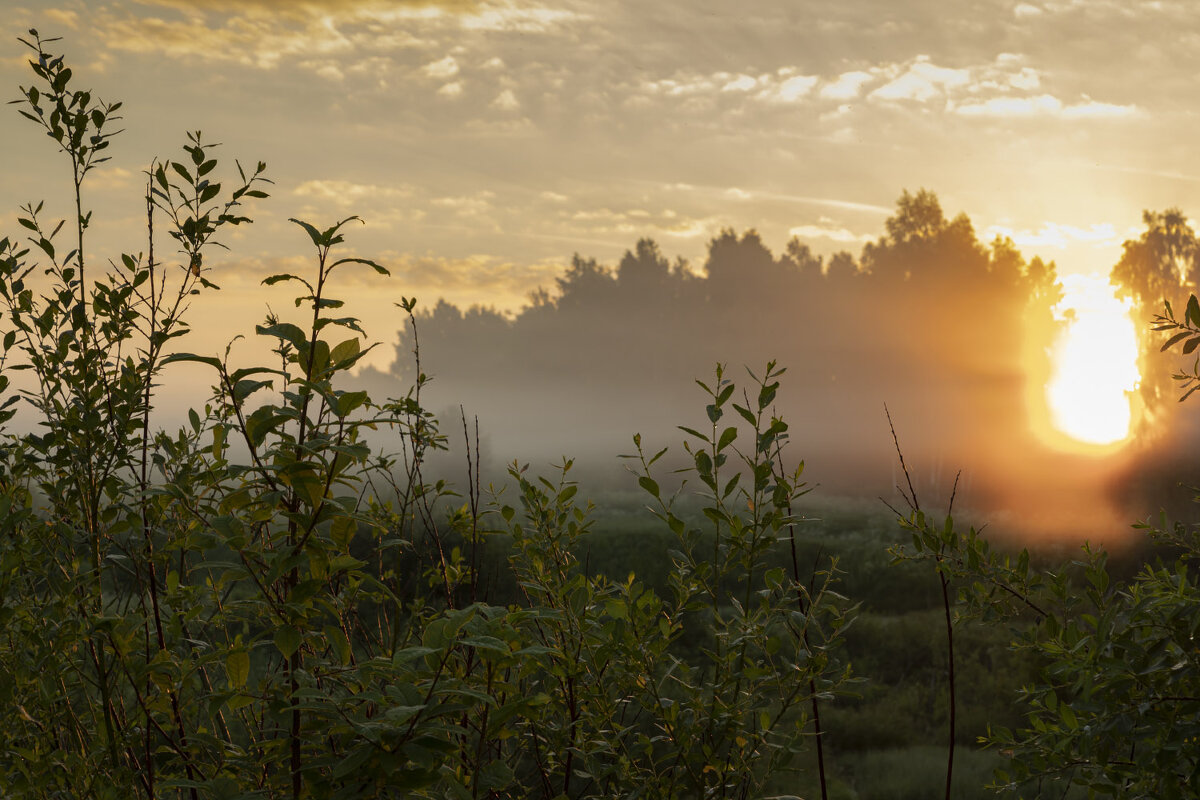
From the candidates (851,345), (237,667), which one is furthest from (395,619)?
(851,345)

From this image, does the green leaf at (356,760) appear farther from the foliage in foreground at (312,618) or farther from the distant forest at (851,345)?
the distant forest at (851,345)

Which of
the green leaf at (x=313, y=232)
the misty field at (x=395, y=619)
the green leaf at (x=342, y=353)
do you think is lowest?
the misty field at (x=395, y=619)

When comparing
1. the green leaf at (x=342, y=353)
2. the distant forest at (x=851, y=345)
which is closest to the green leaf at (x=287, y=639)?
the green leaf at (x=342, y=353)

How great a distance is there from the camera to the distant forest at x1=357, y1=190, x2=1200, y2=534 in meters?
39.9

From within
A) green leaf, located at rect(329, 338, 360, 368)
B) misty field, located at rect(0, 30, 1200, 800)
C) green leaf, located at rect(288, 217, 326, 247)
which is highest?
green leaf, located at rect(288, 217, 326, 247)

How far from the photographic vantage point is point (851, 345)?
5019 cm

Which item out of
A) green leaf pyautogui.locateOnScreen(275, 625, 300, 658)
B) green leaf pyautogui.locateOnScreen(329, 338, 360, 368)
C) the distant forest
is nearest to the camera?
green leaf pyautogui.locateOnScreen(275, 625, 300, 658)

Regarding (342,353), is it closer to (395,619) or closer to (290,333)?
(290,333)

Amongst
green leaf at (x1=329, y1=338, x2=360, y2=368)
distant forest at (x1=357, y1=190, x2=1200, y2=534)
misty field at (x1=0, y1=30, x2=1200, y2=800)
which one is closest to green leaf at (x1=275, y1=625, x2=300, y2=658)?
misty field at (x1=0, y1=30, x2=1200, y2=800)

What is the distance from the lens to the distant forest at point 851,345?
3994 centimetres

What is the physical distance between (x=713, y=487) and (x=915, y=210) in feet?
156

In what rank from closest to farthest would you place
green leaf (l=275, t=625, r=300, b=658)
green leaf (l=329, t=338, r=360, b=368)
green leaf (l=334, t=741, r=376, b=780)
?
1. green leaf (l=334, t=741, r=376, b=780)
2. green leaf (l=275, t=625, r=300, b=658)
3. green leaf (l=329, t=338, r=360, b=368)

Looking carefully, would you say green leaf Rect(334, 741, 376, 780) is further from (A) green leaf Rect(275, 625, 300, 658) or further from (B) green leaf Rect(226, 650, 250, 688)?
(B) green leaf Rect(226, 650, 250, 688)

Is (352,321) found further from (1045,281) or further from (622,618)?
(1045,281)
